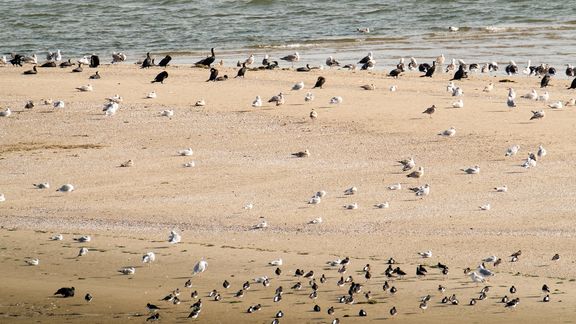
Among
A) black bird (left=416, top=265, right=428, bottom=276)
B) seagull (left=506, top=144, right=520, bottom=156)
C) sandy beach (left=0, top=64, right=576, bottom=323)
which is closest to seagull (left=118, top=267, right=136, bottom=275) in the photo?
sandy beach (left=0, top=64, right=576, bottom=323)

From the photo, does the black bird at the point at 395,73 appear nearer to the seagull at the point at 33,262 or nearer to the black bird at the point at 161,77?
the black bird at the point at 161,77

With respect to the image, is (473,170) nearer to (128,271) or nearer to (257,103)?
(257,103)

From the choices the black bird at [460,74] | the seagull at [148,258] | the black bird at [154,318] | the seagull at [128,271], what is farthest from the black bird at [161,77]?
the black bird at [154,318]

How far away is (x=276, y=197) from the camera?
17.9 metres

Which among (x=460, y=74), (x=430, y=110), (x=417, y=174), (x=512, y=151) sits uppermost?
(x=417, y=174)

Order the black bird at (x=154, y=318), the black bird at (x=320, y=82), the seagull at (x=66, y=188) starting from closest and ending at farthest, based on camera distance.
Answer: the black bird at (x=154, y=318), the seagull at (x=66, y=188), the black bird at (x=320, y=82)

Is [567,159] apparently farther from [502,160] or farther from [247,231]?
[247,231]

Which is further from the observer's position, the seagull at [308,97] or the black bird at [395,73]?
the black bird at [395,73]

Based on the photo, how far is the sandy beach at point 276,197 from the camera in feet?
44.6

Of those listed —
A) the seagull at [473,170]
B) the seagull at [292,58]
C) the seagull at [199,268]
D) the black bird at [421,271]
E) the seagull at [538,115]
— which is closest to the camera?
the black bird at [421,271]

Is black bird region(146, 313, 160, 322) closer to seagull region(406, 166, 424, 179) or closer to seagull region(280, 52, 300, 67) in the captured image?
seagull region(406, 166, 424, 179)

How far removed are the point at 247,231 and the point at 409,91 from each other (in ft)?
29.9

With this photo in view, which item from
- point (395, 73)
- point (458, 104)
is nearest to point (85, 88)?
Result: point (395, 73)

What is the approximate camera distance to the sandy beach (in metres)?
13.6
